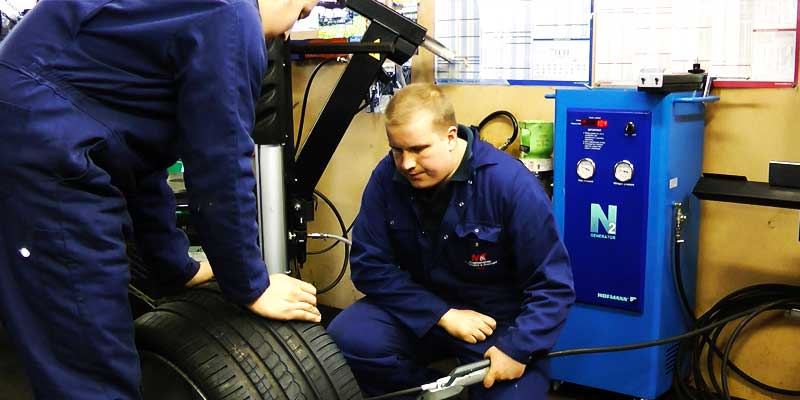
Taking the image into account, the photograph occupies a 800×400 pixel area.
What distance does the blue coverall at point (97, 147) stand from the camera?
131cm

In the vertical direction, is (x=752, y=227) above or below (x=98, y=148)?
below

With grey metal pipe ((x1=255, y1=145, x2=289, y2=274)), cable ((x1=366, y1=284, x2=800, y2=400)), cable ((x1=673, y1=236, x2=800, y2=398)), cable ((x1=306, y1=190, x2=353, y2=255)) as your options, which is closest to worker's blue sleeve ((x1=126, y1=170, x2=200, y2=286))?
grey metal pipe ((x1=255, y1=145, x2=289, y2=274))

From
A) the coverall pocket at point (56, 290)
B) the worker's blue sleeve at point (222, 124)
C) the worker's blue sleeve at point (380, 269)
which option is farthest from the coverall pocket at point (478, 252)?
the coverall pocket at point (56, 290)

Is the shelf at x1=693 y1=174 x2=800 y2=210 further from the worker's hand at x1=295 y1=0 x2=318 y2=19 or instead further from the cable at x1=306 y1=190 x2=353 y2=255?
the cable at x1=306 y1=190 x2=353 y2=255

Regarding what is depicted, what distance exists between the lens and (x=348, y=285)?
3.51 meters

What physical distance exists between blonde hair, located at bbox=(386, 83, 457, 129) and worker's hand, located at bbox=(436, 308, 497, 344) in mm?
507

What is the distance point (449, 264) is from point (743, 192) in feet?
2.83

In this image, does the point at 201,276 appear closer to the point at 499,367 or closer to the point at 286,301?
the point at 286,301

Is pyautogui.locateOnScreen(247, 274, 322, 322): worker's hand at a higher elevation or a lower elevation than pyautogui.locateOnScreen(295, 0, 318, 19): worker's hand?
lower

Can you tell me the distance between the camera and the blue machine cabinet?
7.69 ft

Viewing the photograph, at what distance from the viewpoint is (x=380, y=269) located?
2207 mm

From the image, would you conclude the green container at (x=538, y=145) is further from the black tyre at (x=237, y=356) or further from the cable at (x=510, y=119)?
the black tyre at (x=237, y=356)

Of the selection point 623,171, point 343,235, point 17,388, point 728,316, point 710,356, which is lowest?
point 17,388

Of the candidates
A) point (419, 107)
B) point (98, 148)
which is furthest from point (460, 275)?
point (98, 148)
